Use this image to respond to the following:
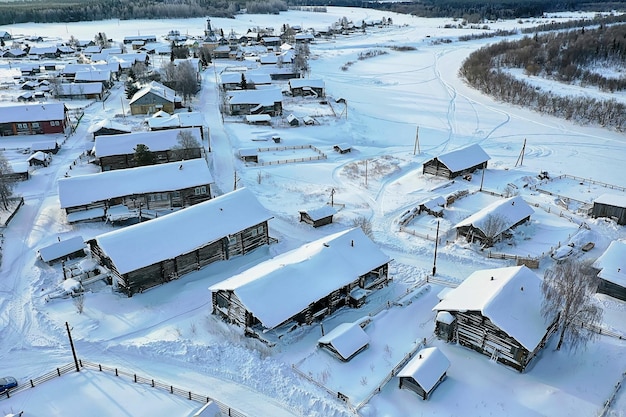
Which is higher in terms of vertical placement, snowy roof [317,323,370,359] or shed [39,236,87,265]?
shed [39,236,87,265]

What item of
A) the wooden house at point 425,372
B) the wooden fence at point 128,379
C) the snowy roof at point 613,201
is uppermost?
the snowy roof at point 613,201

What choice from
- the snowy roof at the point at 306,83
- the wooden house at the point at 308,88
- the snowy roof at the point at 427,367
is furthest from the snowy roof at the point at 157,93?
the snowy roof at the point at 427,367

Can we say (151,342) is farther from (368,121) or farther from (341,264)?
(368,121)

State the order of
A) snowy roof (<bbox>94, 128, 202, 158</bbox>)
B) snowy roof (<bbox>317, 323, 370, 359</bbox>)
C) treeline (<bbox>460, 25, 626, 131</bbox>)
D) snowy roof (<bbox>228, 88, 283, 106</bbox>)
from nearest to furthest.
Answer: snowy roof (<bbox>317, 323, 370, 359</bbox>), snowy roof (<bbox>94, 128, 202, 158</bbox>), snowy roof (<bbox>228, 88, 283, 106</bbox>), treeline (<bbox>460, 25, 626, 131</bbox>)

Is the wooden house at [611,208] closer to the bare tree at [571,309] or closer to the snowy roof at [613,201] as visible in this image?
the snowy roof at [613,201]

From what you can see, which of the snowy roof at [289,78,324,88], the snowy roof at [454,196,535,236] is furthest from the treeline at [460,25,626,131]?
the snowy roof at [454,196,535,236]

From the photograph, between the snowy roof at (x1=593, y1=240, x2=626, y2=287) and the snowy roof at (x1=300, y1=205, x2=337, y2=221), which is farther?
the snowy roof at (x1=300, y1=205, x2=337, y2=221)

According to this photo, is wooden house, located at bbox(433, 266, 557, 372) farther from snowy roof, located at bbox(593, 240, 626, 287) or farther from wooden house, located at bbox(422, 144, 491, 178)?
wooden house, located at bbox(422, 144, 491, 178)
